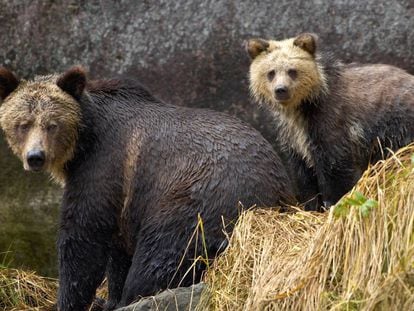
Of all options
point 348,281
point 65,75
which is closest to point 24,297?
point 65,75

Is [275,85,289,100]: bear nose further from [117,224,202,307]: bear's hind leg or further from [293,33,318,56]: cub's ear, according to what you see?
[117,224,202,307]: bear's hind leg

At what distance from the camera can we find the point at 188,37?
9.91 m

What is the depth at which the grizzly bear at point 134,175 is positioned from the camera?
25.1ft

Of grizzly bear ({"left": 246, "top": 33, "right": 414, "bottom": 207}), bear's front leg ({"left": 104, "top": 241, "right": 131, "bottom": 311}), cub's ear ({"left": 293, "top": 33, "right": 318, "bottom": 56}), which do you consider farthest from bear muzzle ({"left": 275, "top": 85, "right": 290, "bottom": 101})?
bear's front leg ({"left": 104, "top": 241, "right": 131, "bottom": 311})

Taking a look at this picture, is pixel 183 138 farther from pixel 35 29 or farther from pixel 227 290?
pixel 35 29

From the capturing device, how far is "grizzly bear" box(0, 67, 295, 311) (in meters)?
7.64

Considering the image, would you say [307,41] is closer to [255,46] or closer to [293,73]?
[293,73]

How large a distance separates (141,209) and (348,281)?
210 centimetres

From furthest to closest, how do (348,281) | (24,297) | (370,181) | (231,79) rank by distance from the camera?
1. (231,79)
2. (24,297)
3. (370,181)
4. (348,281)

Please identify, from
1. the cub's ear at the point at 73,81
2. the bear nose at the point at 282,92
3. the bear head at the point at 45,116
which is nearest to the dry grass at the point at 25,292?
the bear head at the point at 45,116

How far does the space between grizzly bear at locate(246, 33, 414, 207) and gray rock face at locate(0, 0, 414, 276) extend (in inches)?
16.8

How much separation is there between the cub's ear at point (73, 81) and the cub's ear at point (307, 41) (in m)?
2.03

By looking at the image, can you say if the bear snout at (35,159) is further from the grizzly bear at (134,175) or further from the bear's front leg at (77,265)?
the bear's front leg at (77,265)

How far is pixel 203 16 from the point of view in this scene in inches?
389
